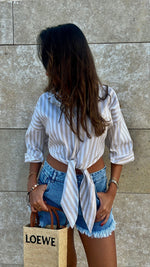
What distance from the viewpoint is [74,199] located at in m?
1.78

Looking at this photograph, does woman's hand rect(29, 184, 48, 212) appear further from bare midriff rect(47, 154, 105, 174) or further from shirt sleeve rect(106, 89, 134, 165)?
shirt sleeve rect(106, 89, 134, 165)

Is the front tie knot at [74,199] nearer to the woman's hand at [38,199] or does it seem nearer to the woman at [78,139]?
the woman at [78,139]

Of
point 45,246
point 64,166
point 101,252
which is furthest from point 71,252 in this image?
point 64,166

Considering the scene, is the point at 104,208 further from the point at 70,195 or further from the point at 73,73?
the point at 73,73

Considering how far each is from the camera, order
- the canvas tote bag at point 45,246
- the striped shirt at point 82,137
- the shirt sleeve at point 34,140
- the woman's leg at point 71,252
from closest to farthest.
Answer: the canvas tote bag at point 45,246
the striped shirt at point 82,137
the shirt sleeve at point 34,140
the woman's leg at point 71,252

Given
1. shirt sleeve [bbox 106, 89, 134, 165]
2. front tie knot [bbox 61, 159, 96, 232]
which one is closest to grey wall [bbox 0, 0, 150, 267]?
shirt sleeve [bbox 106, 89, 134, 165]

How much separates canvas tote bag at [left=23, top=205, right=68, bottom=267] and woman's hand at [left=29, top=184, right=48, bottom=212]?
0.10m

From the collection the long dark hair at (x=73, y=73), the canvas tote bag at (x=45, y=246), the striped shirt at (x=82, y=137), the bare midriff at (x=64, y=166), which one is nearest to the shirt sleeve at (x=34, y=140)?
the striped shirt at (x=82, y=137)

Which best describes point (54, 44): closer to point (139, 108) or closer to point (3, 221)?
point (139, 108)

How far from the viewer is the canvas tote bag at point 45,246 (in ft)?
5.46

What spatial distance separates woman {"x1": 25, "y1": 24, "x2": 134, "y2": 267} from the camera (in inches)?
66.6

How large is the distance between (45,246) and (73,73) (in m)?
1.07

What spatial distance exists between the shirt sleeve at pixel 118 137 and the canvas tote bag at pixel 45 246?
1.99ft

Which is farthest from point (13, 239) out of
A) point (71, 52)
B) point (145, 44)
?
point (145, 44)
